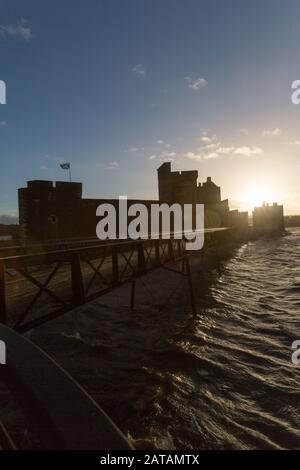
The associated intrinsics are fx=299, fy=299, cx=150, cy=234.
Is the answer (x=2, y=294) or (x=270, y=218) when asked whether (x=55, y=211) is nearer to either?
(x=2, y=294)

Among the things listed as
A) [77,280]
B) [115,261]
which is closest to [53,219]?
[115,261]

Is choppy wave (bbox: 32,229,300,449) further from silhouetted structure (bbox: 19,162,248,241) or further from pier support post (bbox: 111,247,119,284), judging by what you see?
silhouetted structure (bbox: 19,162,248,241)

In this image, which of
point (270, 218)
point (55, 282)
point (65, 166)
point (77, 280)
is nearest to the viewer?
point (77, 280)

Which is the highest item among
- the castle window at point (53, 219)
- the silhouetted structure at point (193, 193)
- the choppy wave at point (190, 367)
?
the silhouetted structure at point (193, 193)

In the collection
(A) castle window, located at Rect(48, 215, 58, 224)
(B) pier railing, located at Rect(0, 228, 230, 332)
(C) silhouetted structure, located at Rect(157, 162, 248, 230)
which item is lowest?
(B) pier railing, located at Rect(0, 228, 230, 332)

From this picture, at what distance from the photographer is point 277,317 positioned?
32.5ft

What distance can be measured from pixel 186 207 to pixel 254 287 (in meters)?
21.6

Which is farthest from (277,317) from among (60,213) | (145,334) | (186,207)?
(186,207)

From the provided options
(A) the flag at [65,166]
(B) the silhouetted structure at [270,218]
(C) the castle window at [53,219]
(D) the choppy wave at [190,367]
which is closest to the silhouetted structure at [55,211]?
(C) the castle window at [53,219]

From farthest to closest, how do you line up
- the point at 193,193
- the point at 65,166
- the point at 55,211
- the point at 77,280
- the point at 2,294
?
the point at 193,193 < the point at 65,166 < the point at 55,211 < the point at 77,280 < the point at 2,294

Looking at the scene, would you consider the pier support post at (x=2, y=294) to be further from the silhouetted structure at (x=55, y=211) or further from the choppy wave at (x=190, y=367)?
the silhouetted structure at (x=55, y=211)

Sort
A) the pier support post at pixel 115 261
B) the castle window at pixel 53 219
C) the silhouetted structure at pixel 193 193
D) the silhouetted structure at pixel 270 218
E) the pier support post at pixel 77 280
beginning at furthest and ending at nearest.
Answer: the silhouetted structure at pixel 270 218 < the silhouetted structure at pixel 193 193 < the castle window at pixel 53 219 < the pier support post at pixel 115 261 < the pier support post at pixel 77 280

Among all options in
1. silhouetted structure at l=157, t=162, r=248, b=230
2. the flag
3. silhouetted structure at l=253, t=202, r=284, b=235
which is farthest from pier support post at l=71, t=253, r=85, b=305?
silhouetted structure at l=253, t=202, r=284, b=235

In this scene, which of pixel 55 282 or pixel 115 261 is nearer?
pixel 115 261
